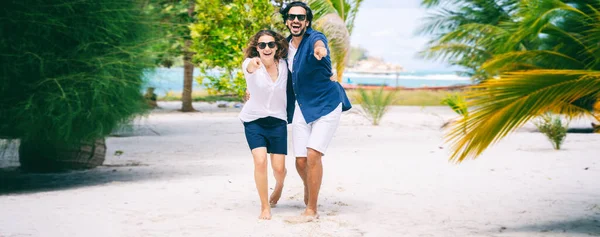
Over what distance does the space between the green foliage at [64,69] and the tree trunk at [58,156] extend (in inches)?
46.6

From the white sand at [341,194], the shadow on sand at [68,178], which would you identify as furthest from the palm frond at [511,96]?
the shadow on sand at [68,178]

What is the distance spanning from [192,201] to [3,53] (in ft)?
9.04

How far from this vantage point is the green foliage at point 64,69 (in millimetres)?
8461

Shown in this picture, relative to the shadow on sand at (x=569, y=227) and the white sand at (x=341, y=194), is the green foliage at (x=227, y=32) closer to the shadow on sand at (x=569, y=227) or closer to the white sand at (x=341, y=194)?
the white sand at (x=341, y=194)

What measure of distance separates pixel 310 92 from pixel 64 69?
368cm

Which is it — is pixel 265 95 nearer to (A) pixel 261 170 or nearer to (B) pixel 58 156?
(A) pixel 261 170

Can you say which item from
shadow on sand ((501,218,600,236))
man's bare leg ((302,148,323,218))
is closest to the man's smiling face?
man's bare leg ((302,148,323,218))

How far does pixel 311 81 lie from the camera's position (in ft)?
20.4

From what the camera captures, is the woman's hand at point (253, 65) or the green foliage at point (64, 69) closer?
the woman's hand at point (253, 65)

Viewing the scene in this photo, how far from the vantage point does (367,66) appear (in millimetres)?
129125

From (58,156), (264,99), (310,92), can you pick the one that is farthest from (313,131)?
(58,156)

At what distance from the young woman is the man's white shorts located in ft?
0.58

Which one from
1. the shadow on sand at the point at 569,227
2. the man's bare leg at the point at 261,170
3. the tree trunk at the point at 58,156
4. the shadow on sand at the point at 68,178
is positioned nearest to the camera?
the shadow on sand at the point at 569,227

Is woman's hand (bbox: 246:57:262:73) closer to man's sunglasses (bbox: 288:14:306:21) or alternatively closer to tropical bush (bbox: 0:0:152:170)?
man's sunglasses (bbox: 288:14:306:21)
